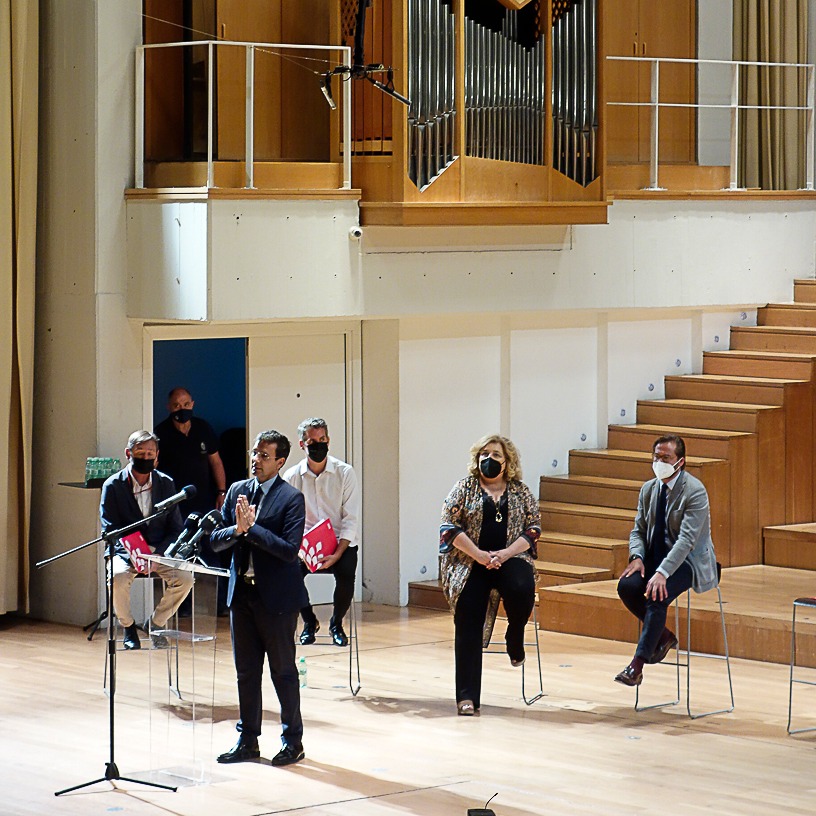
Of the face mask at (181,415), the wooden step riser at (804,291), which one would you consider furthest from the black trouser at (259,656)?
the wooden step riser at (804,291)

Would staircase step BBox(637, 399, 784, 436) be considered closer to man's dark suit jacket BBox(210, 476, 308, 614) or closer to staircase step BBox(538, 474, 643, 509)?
staircase step BBox(538, 474, 643, 509)

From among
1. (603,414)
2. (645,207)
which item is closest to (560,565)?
(603,414)

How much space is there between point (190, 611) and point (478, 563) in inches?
68.0

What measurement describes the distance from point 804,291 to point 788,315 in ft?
0.95

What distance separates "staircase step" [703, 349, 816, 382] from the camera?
11.4 meters

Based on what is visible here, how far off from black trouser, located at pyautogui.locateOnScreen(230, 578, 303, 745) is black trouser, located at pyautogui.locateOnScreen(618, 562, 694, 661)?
74.6 inches

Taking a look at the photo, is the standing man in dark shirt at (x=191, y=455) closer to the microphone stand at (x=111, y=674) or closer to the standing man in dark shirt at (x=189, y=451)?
the standing man in dark shirt at (x=189, y=451)

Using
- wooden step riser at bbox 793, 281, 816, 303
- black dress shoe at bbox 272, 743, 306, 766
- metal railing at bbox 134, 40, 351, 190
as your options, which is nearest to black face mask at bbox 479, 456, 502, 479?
black dress shoe at bbox 272, 743, 306, 766

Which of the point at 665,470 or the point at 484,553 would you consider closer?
the point at 484,553

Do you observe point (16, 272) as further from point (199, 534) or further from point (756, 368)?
point (756, 368)

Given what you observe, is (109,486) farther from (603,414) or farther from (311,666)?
(603,414)

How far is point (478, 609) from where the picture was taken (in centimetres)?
779

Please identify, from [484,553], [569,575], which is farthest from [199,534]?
[569,575]

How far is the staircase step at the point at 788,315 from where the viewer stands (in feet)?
38.8
